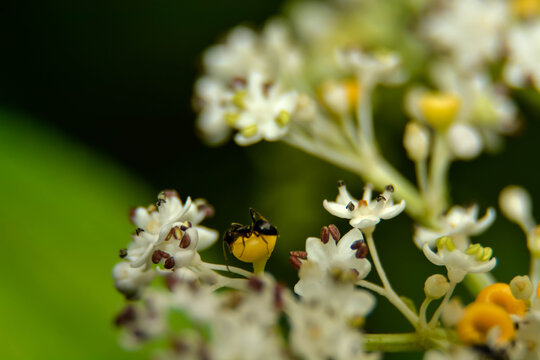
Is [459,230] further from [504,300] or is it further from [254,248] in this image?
[254,248]

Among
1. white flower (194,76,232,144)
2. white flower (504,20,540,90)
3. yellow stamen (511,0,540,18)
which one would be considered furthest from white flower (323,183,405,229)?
yellow stamen (511,0,540,18)

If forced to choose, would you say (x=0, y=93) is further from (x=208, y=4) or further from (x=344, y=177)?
(x=344, y=177)

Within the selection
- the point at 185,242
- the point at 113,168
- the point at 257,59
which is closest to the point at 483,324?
the point at 185,242

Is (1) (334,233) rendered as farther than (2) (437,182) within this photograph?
No

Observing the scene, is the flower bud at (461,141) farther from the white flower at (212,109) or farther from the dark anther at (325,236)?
the dark anther at (325,236)

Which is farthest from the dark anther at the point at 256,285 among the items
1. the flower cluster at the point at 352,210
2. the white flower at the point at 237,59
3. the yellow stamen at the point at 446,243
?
the white flower at the point at 237,59
